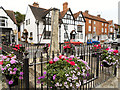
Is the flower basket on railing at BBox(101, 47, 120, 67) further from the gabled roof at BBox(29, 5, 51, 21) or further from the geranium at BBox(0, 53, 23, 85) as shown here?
the gabled roof at BBox(29, 5, 51, 21)

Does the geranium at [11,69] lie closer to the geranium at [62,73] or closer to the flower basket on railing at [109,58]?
the geranium at [62,73]

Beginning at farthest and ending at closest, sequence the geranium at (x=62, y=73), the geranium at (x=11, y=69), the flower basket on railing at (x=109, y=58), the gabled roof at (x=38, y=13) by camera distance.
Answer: the gabled roof at (x=38, y=13)
the flower basket on railing at (x=109, y=58)
the geranium at (x=11, y=69)
the geranium at (x=62, y=73)

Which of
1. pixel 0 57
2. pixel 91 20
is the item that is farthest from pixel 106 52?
pixel 91 20

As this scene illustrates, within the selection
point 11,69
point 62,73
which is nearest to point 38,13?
point 11,69

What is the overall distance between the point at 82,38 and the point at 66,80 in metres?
24.1

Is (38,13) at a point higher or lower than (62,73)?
higher

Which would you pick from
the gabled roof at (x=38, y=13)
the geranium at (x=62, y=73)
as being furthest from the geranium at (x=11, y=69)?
the gabled roof at (x=38, y=13)

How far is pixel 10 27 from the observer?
1647cm

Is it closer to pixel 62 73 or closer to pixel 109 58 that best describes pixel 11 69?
pixel 62 73

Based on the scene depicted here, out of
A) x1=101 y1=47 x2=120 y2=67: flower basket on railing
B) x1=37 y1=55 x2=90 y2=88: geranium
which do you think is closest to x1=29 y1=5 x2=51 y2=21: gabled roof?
x1=101 y1=47 x2=120 y2=67: flower basket on railing

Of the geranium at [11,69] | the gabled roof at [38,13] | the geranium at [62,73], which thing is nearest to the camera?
the geranium at [62,73]

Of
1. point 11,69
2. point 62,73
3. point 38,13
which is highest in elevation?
point 38,13

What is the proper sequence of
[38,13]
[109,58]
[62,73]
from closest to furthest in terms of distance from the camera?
[62,73]
[109,58]
[38,13]

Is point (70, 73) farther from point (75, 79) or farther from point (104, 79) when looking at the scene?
point (104, 79)
